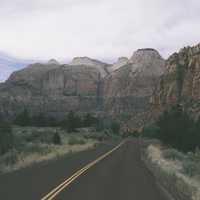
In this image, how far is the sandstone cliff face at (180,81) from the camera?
529 feet

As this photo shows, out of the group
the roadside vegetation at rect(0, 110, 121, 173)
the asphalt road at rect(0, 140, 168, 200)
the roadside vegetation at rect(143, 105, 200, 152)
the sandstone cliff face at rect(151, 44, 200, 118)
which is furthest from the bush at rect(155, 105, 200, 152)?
the sandstone cliff face at rect(151, 44, 200, 118)

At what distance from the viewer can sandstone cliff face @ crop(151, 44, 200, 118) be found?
16112 centimetres

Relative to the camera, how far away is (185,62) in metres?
172

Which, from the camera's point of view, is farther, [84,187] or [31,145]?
[31,145]

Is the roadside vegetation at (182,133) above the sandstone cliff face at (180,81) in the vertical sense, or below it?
below

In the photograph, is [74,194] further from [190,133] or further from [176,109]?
[176,109]

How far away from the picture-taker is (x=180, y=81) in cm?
17725

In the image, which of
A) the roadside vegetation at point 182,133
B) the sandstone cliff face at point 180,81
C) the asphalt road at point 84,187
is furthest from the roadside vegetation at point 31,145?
the sandstone cliff face at point 180,81

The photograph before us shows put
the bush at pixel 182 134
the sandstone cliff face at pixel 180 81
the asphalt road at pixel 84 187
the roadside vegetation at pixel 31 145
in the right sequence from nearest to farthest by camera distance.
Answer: the asphalt road at pixel 84 187
the roadside vegetation at pixel 31 145
the bush at pixel 182 134
the sandstone cliff face at pixel 180 81

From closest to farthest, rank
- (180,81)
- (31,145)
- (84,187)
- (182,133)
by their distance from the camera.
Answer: (84,187)
(31,145)
(182,133)
(180,81)

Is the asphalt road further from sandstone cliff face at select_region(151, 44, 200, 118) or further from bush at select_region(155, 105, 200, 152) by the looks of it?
sandstone cliff face at select_region(151, 44, 200, 118)

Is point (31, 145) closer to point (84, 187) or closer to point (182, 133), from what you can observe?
point (182, 133)

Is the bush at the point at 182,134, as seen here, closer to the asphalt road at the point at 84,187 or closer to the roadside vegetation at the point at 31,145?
the roadside vegetation at the point at 31,145

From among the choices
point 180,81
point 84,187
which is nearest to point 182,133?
point 84,187
